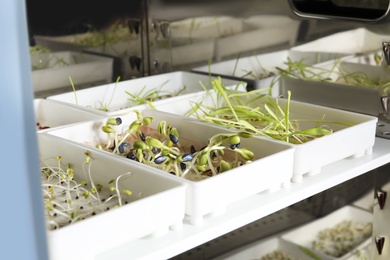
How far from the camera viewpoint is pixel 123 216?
26.2 inches

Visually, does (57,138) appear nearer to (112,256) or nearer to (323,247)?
(112,256)

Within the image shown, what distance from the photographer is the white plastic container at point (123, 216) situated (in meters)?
0.63

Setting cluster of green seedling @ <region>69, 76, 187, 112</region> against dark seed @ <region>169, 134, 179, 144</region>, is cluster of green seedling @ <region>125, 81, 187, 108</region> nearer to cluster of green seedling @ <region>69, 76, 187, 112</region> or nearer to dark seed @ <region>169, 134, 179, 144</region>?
cluster of green seedling @ <region>69, 76, 187, 112</region>

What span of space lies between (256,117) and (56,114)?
0.34 m

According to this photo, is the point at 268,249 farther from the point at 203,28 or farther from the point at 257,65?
the point at 203,28

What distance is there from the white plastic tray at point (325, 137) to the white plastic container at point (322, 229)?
260mm

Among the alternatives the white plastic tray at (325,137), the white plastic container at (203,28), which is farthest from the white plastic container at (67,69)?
the white plastic tray at (325,137)

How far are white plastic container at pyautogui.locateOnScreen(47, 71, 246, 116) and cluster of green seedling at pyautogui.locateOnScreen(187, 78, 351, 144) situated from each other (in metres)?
0.05

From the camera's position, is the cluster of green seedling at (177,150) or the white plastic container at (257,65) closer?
the cluster of green seedling at (177,150)

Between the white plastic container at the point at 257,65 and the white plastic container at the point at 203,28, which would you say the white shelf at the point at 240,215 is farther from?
the white plastic container at the point at 203,28

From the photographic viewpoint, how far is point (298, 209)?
1.27 meters

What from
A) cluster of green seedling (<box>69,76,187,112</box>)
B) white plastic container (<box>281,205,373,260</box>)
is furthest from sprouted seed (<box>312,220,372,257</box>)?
cluster of green seedling (<box>69,76,187,112</box>)

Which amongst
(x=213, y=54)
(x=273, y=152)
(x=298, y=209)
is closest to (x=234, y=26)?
(x=213, y=54)

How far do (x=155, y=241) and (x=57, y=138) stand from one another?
0.25 metres
